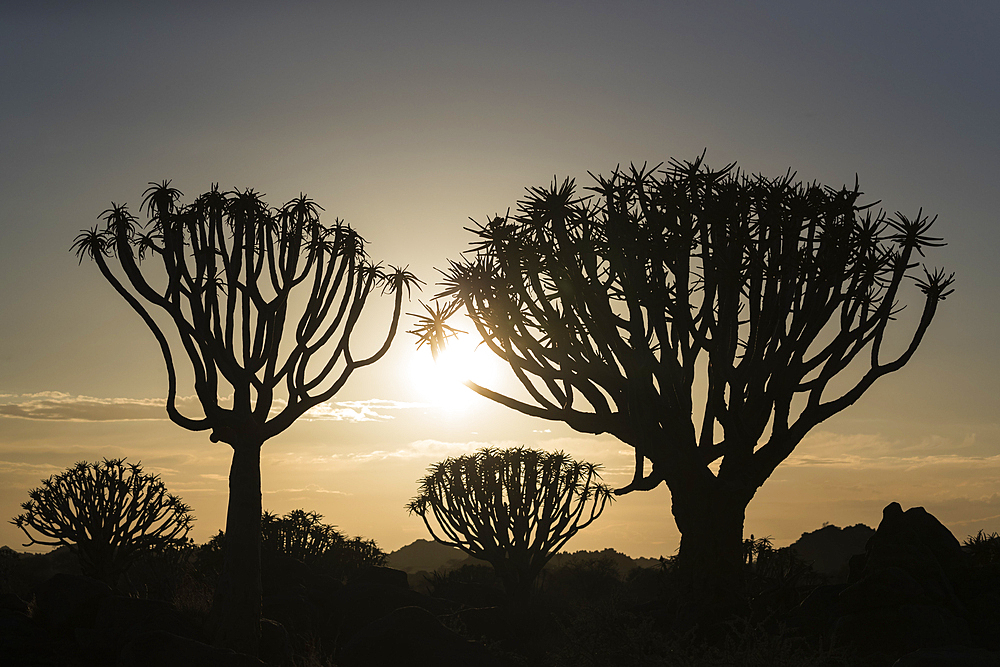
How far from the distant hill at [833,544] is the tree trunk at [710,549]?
36203 mm

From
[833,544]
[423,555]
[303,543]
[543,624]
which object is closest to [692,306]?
[543,624]

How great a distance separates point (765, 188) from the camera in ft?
36.3

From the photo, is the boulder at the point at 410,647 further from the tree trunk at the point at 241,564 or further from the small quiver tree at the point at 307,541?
the small quiver tree at the point at 307,541

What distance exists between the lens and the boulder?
12.0 meters

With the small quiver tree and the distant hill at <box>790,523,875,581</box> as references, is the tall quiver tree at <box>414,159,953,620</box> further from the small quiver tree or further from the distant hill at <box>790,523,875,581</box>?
the distant hill at <box>790,523,875,581</box>

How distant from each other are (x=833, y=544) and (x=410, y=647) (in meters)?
41.4

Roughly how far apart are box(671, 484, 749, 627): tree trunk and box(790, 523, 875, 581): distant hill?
36203mm

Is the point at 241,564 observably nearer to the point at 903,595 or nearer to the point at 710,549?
the point at 710,549

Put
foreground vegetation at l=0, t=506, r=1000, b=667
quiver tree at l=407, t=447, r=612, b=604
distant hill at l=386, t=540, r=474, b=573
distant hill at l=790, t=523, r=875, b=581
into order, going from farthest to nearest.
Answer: distant hill at l=386, t=540, r=474, b=573 < distant hill at l=790, t=523, r=875, b=581 < quiver tree at l=407, t=447, r=612, b=604 < foreground vegetation at l=0, t=506, r=1000, b=667

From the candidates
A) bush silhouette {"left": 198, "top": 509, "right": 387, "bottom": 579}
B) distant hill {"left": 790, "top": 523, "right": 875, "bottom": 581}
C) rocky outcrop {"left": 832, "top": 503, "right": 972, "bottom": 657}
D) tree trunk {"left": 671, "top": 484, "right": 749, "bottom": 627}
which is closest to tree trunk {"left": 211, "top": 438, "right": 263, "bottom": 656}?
tree trunk {"left": 671, "top": 484, "right": 749, "bottom": 627}

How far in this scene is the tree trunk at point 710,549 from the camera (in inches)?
405

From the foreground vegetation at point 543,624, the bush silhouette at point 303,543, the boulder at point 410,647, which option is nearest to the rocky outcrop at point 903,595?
the foreground vegetation at point 543,624

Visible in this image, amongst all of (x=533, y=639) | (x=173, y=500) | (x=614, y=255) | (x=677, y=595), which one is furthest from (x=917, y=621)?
(x=173, y=500)

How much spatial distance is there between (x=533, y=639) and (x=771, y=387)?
11645 mm
